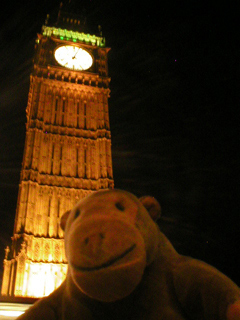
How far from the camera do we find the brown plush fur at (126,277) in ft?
6.18

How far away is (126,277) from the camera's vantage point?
189cm

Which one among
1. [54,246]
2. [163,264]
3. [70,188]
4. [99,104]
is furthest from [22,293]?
[163,264]

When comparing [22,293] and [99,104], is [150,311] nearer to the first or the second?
[22,293]

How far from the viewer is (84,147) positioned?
22.6 m

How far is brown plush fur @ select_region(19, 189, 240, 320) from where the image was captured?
1.88m

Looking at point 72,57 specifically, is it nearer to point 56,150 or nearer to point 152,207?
point 56,150

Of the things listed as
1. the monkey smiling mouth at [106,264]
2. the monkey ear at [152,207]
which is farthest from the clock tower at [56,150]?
the monkey smiling mouth at [106,264]

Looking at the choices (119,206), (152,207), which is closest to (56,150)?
(152,207)

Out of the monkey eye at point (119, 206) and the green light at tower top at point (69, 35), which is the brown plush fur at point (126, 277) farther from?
the green light at tower top at point (69, 35)

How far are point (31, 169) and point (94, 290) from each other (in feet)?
63.3

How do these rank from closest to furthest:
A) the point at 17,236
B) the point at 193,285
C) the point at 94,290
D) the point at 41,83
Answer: the point at 94,290 → the point at 193,285 → the point at 17,236 → the point at 41,83

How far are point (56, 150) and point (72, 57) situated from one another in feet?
26.5

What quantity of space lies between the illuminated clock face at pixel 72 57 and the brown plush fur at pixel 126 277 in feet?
81.1

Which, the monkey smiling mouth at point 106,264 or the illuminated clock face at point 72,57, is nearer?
the monkey smiling mouth at point 106,264
